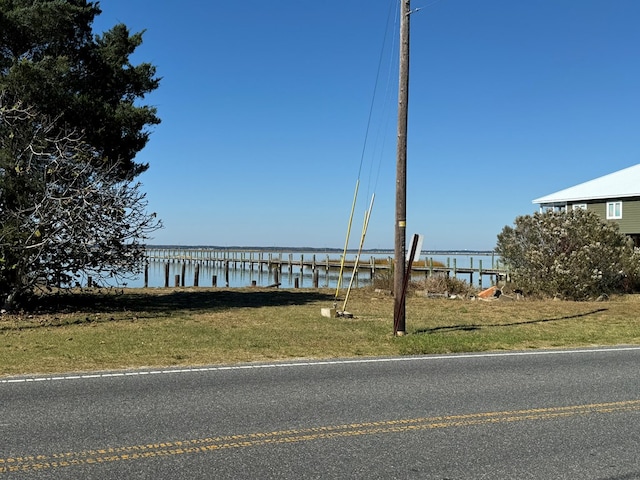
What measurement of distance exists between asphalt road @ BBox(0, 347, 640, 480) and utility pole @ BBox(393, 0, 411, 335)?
443 centimetres

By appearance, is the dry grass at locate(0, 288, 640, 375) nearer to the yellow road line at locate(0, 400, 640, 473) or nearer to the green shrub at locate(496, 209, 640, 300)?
the green shrub at locate(496, 209, 640, 300)

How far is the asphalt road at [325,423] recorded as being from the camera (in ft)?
16.9

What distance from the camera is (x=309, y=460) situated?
530cm

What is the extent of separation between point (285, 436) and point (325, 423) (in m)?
0.60

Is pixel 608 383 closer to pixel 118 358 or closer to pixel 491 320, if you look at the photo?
pixel 118 358

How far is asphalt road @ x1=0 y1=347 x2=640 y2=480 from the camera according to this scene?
5.16 metres

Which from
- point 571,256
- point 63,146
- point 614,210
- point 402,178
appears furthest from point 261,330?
point 614,210

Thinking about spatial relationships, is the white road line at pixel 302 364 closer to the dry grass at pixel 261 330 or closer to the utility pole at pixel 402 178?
the dry grass at pixel 261 330

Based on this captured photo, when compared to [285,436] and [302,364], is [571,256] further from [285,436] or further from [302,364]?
[285,436]

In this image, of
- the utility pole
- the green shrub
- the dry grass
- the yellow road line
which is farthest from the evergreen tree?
the green shrub

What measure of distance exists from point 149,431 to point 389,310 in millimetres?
15813

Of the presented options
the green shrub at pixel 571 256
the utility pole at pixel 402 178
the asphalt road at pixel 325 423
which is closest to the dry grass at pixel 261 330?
the utility pole at pixel 402 178

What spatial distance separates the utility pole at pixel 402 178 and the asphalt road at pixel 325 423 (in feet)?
14.5

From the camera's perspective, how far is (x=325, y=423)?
6453mm
